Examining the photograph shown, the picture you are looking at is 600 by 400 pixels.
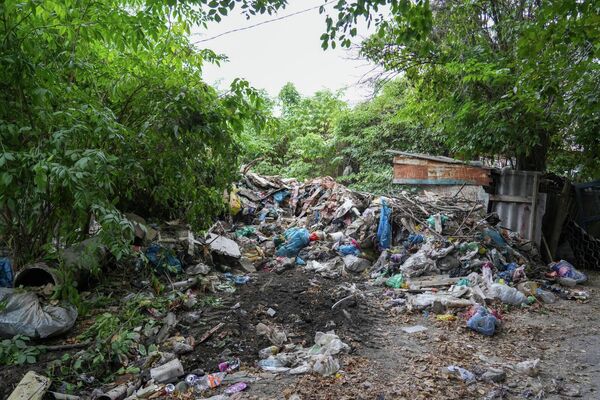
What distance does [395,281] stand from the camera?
682 centimetres

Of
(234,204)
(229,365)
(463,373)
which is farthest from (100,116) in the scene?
(234,204)

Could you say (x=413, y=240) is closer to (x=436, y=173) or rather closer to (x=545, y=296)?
(x=436, y=173)

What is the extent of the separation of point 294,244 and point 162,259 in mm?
3245

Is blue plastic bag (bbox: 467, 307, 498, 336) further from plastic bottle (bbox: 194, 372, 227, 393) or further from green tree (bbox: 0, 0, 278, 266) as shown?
green tree (bbox: 0, 0, 278, 266)

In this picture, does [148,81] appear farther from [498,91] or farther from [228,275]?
[498,91]

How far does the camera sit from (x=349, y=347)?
4.30 metres

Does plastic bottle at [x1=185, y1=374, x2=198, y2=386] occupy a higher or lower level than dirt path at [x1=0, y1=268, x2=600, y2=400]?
lower

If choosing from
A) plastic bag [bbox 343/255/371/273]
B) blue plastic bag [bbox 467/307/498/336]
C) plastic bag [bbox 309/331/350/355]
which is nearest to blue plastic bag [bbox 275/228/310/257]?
plastic bag [bbox 343/255/371/273]

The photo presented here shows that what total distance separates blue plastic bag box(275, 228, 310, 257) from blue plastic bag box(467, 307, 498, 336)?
14.9ft

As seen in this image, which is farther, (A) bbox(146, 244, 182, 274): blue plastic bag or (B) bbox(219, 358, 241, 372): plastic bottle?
(A) bbox(146, 244, 182, 274): blue plastic bag

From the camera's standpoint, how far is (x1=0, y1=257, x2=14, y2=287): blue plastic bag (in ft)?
15.9

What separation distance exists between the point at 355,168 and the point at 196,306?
1203 cm

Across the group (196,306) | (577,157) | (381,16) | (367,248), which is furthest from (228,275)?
(577,157)

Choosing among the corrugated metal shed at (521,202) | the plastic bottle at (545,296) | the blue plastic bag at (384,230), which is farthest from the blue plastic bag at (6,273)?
the corrugated metal shed at (521,202)
